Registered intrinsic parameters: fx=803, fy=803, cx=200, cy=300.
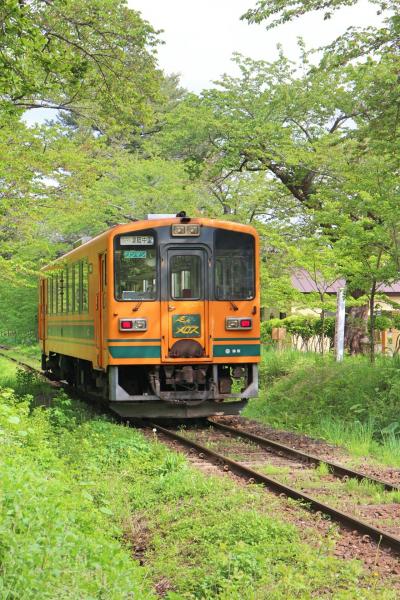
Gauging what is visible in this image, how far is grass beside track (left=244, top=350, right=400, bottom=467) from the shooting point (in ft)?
35.6

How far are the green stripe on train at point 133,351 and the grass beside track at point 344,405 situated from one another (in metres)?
2.62

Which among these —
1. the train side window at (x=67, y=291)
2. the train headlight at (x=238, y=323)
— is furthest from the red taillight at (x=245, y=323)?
the train side window at (x=67, y=291)

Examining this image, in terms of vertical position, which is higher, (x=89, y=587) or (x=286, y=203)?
(x=286, y=203)

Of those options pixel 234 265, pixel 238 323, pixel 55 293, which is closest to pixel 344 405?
pixel 238 323

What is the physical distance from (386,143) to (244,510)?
723 centimetres

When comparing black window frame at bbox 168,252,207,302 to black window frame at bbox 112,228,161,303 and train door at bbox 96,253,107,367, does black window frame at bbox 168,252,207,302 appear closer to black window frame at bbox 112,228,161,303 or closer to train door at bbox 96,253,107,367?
black window frame at bbox 112,228,161,303

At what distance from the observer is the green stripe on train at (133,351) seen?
11953 mm

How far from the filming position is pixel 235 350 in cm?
1240

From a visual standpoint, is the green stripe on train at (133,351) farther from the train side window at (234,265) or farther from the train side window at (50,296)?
the train side window at (50,296)

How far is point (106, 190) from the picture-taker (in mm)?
27203

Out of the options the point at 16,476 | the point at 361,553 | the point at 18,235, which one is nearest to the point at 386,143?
the point at 361,553

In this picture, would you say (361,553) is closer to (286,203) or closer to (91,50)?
(91,50)

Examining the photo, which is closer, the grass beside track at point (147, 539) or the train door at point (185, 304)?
the grass beside track at point (147, 539)

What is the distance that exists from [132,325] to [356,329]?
11493mm
